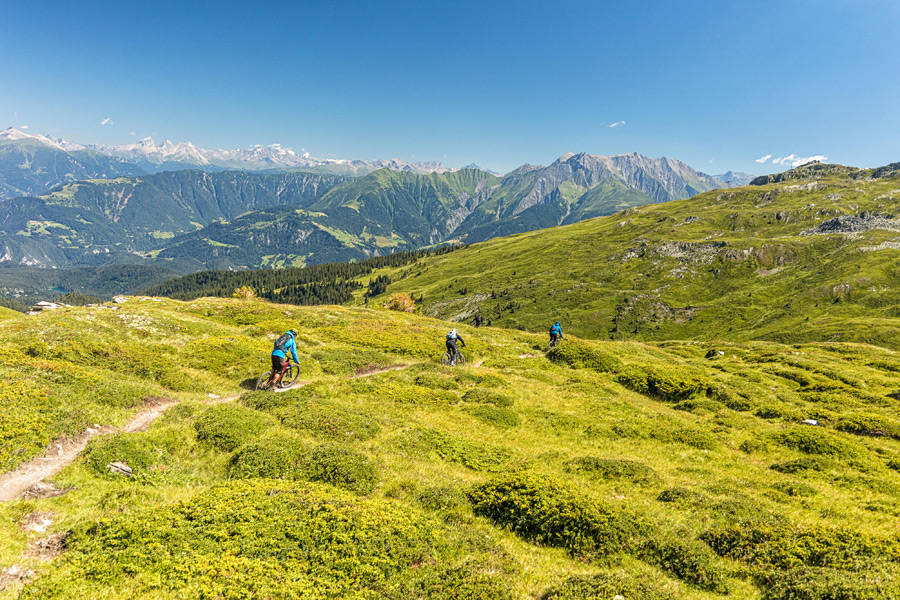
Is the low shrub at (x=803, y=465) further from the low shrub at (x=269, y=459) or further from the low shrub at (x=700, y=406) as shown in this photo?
the low shrub at (x=269, y=459)

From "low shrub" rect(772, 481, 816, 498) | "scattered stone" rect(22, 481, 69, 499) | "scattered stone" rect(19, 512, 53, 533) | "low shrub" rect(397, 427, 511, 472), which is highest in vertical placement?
"scattered stone" rect(19, 512, 53, 533)

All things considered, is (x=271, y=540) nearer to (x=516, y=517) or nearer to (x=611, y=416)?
(x=516, y=517)

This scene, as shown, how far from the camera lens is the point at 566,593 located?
934 cm

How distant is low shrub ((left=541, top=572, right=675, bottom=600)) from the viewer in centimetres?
921

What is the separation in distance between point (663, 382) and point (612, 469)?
18267 mm

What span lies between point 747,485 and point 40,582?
24.1 meters

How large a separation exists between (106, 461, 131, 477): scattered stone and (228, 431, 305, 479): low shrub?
3379mm

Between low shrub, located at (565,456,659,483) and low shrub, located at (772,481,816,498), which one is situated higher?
low shrub, located at (772,481,816,498)

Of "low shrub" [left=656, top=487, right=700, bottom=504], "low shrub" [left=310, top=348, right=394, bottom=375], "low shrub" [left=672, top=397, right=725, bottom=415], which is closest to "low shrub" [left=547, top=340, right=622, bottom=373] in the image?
"low shrub" [left=672, top=397, right=725, bottom=415]

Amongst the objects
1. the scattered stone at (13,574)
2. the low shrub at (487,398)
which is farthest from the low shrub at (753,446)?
the scattered stone at (13,574)

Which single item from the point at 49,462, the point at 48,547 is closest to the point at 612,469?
the point at 48,547

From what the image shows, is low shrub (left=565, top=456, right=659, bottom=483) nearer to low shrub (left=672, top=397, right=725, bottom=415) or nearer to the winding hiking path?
low shrub (left=672, top=397, right=725, bottom=415)

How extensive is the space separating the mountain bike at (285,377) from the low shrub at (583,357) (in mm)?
25839

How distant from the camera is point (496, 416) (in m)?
23.8
